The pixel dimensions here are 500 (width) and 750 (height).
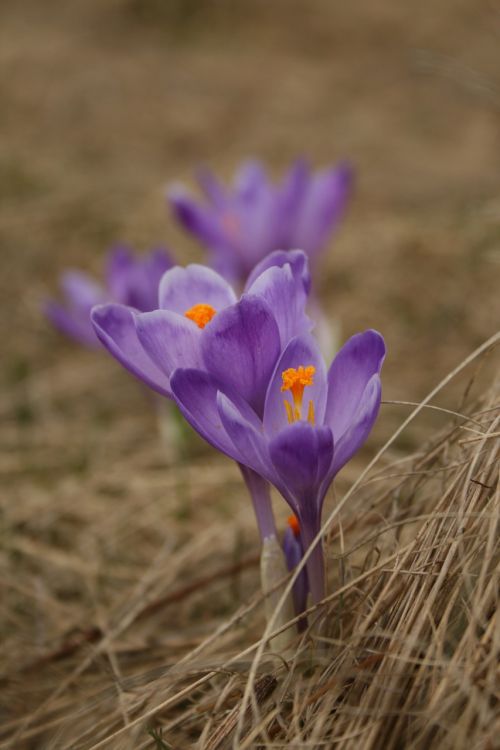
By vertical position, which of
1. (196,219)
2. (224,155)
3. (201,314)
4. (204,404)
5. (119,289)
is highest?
(224,155)

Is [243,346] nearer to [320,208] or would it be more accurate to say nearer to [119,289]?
[119,289]

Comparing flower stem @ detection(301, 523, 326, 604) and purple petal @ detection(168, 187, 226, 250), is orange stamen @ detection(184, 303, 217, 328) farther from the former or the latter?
purple petal @ detection(168, 187, 226, 250)

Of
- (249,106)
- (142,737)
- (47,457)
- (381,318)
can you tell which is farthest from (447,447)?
(249,106)

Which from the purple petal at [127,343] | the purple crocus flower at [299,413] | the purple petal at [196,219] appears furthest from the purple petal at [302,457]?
the purple petal at [196,219]

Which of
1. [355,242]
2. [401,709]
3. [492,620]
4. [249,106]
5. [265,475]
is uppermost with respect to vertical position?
[249,106]

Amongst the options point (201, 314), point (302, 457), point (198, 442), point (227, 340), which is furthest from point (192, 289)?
point (198, 442)

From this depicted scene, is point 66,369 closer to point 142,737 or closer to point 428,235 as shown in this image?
point 428,235
